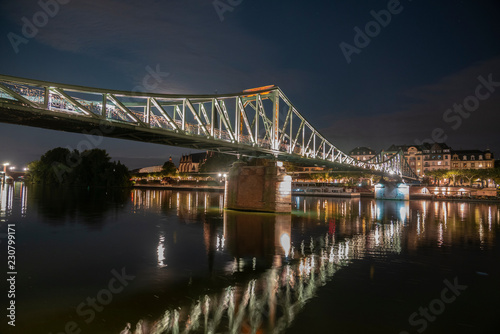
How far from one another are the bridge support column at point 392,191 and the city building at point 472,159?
7480cm

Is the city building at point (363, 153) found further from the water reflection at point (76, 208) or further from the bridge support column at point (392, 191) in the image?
the water reflection at point (76, 208)

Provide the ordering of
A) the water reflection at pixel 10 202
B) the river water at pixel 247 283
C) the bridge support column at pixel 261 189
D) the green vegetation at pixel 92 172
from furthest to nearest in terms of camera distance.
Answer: the green vegetation at pixel 92 172, the bridge support column at pixel 261 189, the water reflection at pixel 10 202, the river water at pixel 247 283

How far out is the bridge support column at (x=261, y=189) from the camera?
35.8 meters

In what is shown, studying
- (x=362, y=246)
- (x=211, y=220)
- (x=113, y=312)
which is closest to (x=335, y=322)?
(x=113, y=312)

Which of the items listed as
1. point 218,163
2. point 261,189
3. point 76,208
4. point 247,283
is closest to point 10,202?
point 76,208

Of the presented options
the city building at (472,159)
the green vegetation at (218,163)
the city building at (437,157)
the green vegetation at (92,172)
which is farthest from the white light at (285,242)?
the city building at (437,157)

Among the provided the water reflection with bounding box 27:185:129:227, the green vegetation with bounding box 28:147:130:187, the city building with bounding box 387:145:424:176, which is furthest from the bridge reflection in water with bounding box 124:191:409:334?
the city building with bounding box 387:145:424:176

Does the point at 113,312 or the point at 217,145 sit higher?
the point at 217,145

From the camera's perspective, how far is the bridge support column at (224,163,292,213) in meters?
35.8

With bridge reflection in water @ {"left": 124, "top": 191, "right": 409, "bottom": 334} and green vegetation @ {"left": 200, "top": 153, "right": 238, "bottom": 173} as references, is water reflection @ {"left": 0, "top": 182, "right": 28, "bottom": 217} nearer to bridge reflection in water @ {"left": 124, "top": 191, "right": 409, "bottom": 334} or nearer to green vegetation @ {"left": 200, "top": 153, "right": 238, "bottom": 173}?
bridge reflection in water @ {"left": 124, "top": 191, "right": 409, "bottom": 334}

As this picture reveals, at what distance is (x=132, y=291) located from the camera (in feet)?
36.0

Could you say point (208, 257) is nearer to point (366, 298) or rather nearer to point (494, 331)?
point (366, 298)

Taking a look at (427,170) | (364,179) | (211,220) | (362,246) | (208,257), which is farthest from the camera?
(427,170)

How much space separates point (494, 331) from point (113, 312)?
10.2 meters
